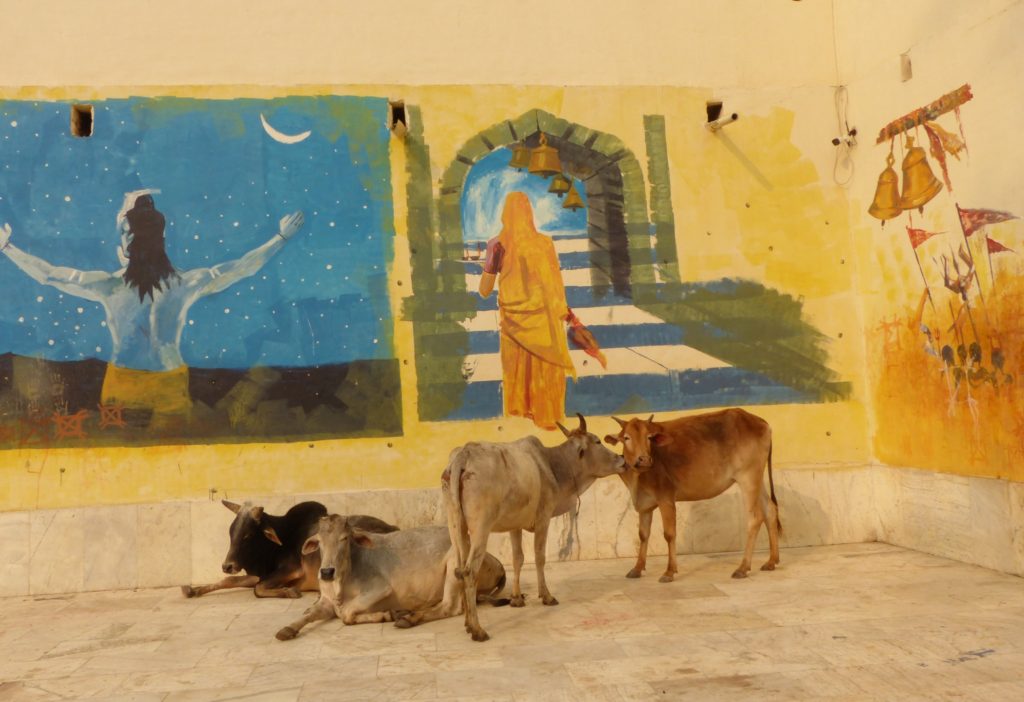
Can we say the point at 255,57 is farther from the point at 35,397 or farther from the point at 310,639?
the point at 310,639

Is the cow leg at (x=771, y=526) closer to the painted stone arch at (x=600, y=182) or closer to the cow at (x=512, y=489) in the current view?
the cow at (x=512, y=489)

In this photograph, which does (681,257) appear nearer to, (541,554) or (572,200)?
(572,200)

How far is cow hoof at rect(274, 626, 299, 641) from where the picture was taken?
6.66 meters

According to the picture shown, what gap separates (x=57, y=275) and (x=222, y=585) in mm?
3451

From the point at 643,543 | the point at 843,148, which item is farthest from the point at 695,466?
the point at 843,148

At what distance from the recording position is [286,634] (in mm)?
6668

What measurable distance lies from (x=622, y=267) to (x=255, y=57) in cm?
436

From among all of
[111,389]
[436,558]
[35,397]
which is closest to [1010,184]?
[436,558]

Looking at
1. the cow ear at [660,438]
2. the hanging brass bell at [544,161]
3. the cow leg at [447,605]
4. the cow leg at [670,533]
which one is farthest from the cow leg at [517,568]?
the hanging brass bell at [544,161]

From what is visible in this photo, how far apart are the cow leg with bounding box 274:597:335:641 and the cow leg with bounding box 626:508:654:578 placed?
111 inches

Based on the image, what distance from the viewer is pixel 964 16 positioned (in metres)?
8.30

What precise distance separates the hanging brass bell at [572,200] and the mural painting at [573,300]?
15 mm

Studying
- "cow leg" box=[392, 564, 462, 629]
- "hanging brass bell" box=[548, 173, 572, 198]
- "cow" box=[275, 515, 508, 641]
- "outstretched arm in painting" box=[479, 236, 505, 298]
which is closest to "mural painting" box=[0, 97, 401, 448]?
"outstretched arm in painting" box=[479, 236, 505, 298]

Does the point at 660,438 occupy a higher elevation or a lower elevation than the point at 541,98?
lower
